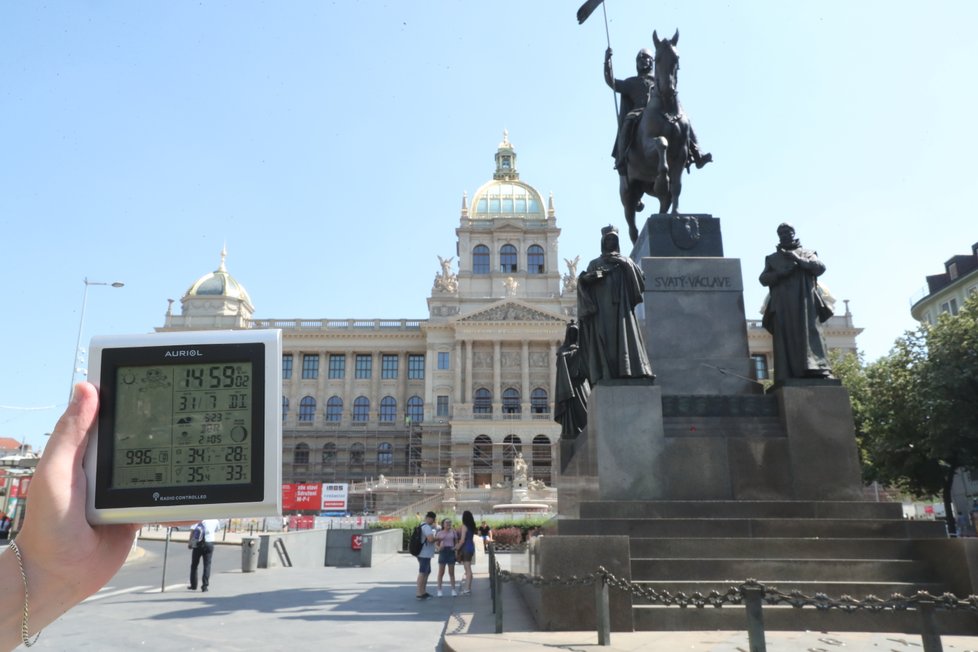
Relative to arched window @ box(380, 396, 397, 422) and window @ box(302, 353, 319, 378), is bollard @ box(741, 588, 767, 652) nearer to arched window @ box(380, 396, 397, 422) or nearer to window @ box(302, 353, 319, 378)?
arched window @ box(380, 396, 397, 422)

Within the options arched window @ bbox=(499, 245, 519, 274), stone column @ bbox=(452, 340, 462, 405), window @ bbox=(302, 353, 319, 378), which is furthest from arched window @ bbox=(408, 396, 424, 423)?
arched window @ bbox=(499, 245, 519, 274)

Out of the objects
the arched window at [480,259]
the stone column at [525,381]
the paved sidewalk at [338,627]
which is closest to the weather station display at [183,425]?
the paved sidewalk at [338,627]

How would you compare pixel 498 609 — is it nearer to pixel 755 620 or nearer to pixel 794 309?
pixel 755 620

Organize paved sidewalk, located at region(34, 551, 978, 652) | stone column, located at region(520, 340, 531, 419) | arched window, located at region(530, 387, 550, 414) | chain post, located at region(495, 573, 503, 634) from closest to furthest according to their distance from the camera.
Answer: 1. paved sidewalk, located at region(34, 551, 978, 652)
2. chain post, located at region(495, 573, 503, 634)
3. stone column, located at region(520, 340, 531, 419)
4. arched window, located at region(530, 387, 550, 414)

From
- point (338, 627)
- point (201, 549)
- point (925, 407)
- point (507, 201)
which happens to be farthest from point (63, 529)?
point (507, 201)

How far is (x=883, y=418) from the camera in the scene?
3008cm

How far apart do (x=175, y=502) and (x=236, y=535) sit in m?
42.0

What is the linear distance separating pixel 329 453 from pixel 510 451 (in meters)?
18.5

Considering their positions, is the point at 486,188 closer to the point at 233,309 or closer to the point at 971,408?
the point at 233,309

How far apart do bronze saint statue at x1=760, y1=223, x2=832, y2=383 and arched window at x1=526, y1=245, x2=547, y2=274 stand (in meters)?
65.6

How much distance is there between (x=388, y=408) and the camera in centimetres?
7162

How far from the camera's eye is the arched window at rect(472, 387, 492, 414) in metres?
67.6

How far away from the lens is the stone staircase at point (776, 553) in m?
6.52

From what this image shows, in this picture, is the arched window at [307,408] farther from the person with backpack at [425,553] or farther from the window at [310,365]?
the person with backpack at [425,553]
